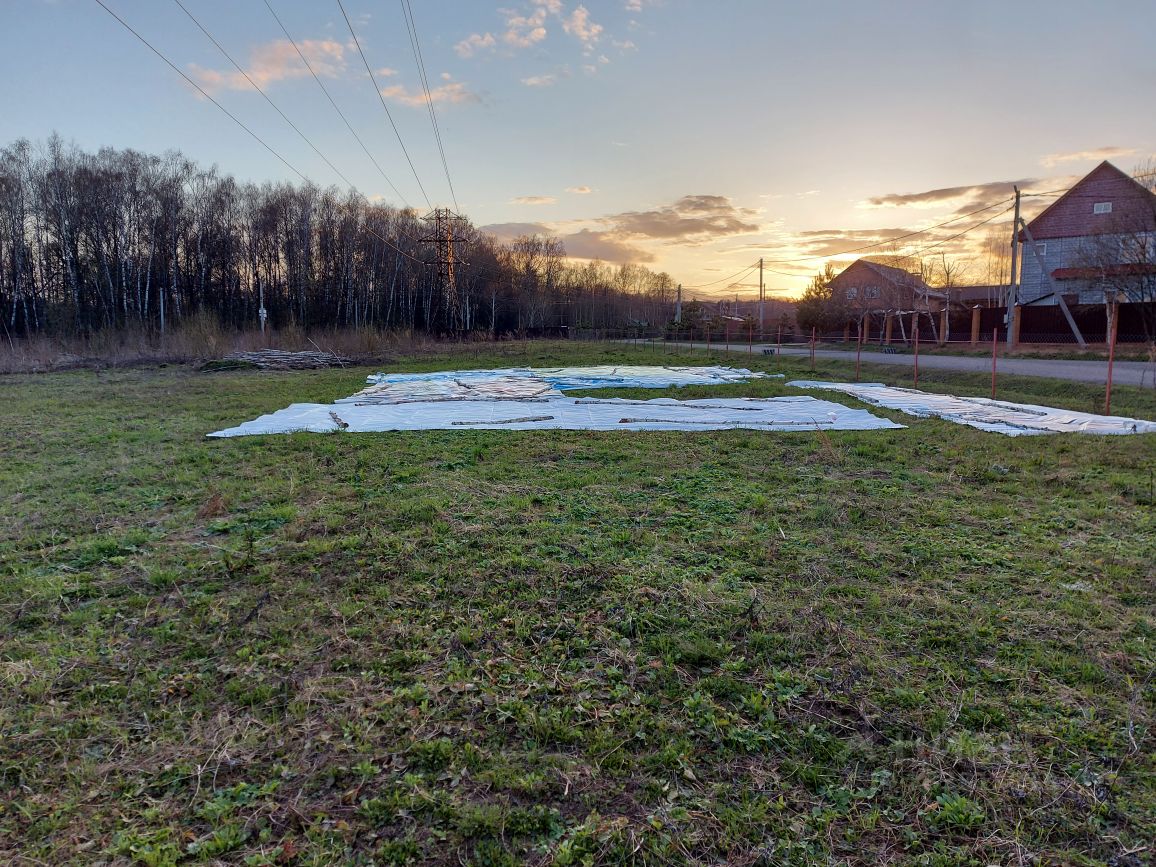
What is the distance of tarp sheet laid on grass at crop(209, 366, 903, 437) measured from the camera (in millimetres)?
7691

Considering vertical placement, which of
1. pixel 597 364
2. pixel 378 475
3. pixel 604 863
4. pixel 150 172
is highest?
pixel 150 172

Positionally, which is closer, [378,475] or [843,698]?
[843,698]

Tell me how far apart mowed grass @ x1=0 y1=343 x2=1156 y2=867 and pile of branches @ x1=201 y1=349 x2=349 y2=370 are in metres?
13.9

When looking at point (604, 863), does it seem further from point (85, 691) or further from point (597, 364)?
point (597, 364)

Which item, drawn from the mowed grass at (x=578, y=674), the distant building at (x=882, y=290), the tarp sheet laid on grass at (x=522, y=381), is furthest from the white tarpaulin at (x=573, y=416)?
the distant building at (x=882, y=290)

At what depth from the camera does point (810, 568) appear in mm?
3227

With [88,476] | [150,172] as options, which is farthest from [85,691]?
[150,172]

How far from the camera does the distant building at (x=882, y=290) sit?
33344 millimetres

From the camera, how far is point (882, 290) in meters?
38.1

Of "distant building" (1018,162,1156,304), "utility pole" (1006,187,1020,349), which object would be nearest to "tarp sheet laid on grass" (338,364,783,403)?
"utility pole" (1006,187,1020,349)

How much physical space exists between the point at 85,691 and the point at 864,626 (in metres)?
2.96


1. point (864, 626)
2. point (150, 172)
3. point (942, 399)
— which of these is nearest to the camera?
point (864, 626)

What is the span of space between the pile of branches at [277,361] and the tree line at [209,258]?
8.82 m

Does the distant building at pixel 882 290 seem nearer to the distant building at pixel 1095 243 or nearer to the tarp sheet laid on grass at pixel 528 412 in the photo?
the distant building at pixel 1095 243
